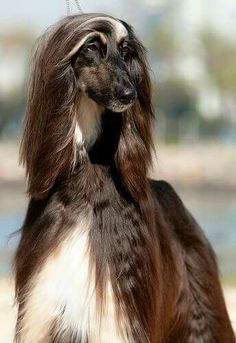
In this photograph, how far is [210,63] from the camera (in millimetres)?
42656

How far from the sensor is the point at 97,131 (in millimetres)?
3750

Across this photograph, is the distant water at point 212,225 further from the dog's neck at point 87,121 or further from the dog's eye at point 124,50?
the dog's eye at point 124,50

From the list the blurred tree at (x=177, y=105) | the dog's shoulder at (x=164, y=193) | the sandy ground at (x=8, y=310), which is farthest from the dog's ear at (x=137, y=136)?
the blurred tree at (x=177, y=105)

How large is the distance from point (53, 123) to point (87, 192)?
27 cm

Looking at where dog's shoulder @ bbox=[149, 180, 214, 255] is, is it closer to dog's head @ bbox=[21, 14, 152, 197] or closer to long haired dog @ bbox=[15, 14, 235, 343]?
long haired dog @ bbox=[15, 14, 235, 343]

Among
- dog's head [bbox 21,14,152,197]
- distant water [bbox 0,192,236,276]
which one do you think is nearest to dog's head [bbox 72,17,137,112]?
dog's head [bbox 21,14,152,197]

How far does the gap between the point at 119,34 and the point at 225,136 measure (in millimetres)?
34890

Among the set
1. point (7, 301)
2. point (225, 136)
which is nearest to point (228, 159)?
point (225, 136)

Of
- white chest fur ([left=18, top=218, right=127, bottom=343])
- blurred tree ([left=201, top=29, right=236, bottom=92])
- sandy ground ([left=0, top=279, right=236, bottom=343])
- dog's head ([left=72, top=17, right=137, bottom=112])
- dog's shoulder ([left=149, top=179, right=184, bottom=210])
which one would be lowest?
blurred tree ([left=201, top=29, right=236, bottom=92])

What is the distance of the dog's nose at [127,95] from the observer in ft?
11.6

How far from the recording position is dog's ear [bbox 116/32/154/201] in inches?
147

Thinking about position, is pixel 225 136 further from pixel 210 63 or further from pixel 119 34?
pixel 119 34

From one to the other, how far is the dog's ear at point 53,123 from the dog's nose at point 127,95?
0.21 metres

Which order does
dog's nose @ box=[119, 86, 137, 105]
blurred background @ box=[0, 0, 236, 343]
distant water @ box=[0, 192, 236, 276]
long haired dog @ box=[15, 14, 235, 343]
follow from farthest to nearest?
1. blurred background @ box=[0, 0, 236, 343]
2. distant water @ box=[0, 192, 236, 276]
3. long haired dog @ box=[15, 14, 235, 343]
4. dog's nose @ box=[119, 86, 137, 105]
